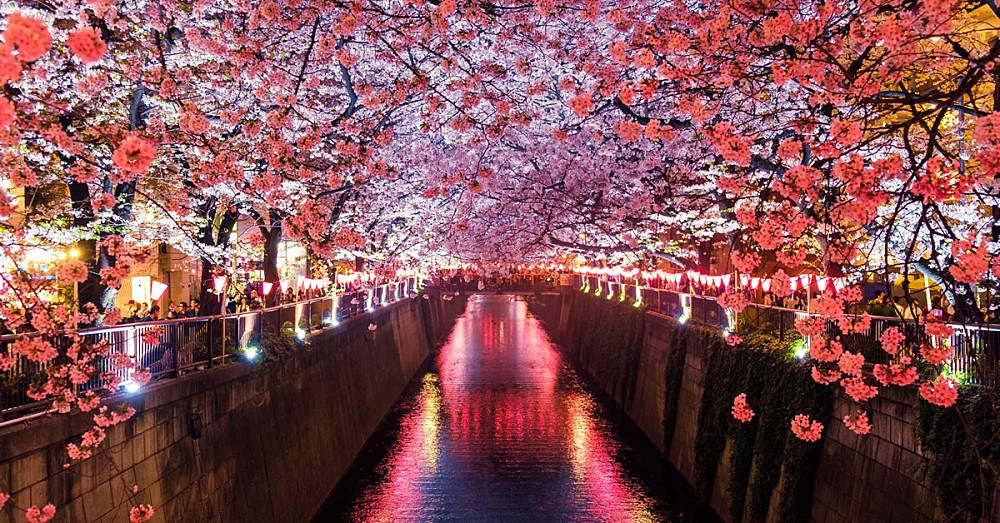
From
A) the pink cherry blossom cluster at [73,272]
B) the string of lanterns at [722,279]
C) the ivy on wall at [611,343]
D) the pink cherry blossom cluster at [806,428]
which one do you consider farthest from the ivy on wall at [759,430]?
the ivy on wall at [611,343]

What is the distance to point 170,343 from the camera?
1016cm

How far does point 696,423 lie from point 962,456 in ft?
35.3

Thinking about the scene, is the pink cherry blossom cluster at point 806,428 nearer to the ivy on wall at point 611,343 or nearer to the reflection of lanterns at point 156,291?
the reflection of lanterns at point 156,291

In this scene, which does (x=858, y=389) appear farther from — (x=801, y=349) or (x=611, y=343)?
(x=611, y=343)

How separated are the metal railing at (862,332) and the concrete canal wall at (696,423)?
1.96 ft

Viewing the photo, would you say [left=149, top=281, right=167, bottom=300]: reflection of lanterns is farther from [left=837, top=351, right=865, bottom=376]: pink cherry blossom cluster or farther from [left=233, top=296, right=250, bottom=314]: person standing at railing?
[left=837, top=351, right=865, bottom=376]: pink cherry blossom cluster

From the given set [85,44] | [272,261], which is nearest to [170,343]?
[85,44]

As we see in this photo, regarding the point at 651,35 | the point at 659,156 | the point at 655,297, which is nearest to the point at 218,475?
the point at 651,35

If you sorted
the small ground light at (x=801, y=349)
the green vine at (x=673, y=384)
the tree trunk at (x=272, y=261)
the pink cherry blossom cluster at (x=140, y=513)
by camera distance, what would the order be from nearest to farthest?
the pink cherry blossom cluster at (x=140, y=513)
the small ground light at (x=801, y=349)
the tree trunk at (x=272, y=261)
the green vine at (x=673, y=384)

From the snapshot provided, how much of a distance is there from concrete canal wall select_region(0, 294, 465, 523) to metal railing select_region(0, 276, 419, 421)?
0.86ft

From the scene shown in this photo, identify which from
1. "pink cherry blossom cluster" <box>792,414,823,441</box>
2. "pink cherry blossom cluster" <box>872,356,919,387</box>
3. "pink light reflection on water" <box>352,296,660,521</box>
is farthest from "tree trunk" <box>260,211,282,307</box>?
"pink cherry blossom cluster" <box>872,356,919,387</box>

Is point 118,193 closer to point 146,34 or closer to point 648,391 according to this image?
point 146,34

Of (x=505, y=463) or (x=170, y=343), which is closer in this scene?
(x=170, y=343)

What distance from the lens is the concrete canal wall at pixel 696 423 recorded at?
909cm
